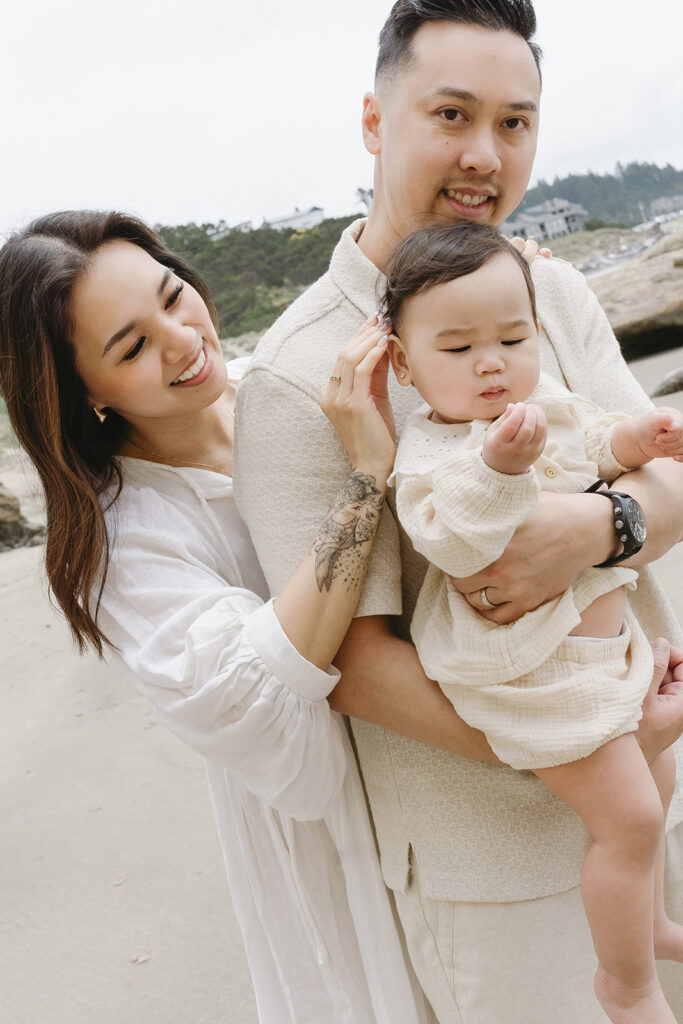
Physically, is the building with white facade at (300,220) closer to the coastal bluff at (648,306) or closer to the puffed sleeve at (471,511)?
the coastal bluff at (648,306)

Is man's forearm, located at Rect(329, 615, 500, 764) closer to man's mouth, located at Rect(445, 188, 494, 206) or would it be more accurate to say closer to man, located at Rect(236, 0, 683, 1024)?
man, located at Rect(236, 0, 683, 1024)

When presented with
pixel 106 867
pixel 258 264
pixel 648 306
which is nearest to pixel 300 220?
pixel 258 264

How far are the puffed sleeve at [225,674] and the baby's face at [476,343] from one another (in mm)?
442

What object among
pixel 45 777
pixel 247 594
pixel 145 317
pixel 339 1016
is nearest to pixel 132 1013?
pixel 339 1016

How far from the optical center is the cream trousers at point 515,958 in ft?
4.78

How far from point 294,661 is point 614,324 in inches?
317

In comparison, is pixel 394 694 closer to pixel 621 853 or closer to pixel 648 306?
pixel 621 853

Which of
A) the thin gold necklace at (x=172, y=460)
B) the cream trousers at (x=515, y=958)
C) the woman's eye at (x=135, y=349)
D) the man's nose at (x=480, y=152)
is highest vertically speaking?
the man's nose at (x=480, y=152)

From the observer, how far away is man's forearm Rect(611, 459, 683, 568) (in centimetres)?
147

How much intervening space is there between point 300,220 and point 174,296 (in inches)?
686

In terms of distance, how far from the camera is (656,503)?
1487mm

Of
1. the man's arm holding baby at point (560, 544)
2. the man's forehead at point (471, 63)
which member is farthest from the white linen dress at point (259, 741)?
the man's forehead at point (471, 63)

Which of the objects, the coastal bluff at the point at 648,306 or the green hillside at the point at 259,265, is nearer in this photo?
the coastal bluff at the point at 648,306

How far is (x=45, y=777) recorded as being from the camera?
12.5 feet
